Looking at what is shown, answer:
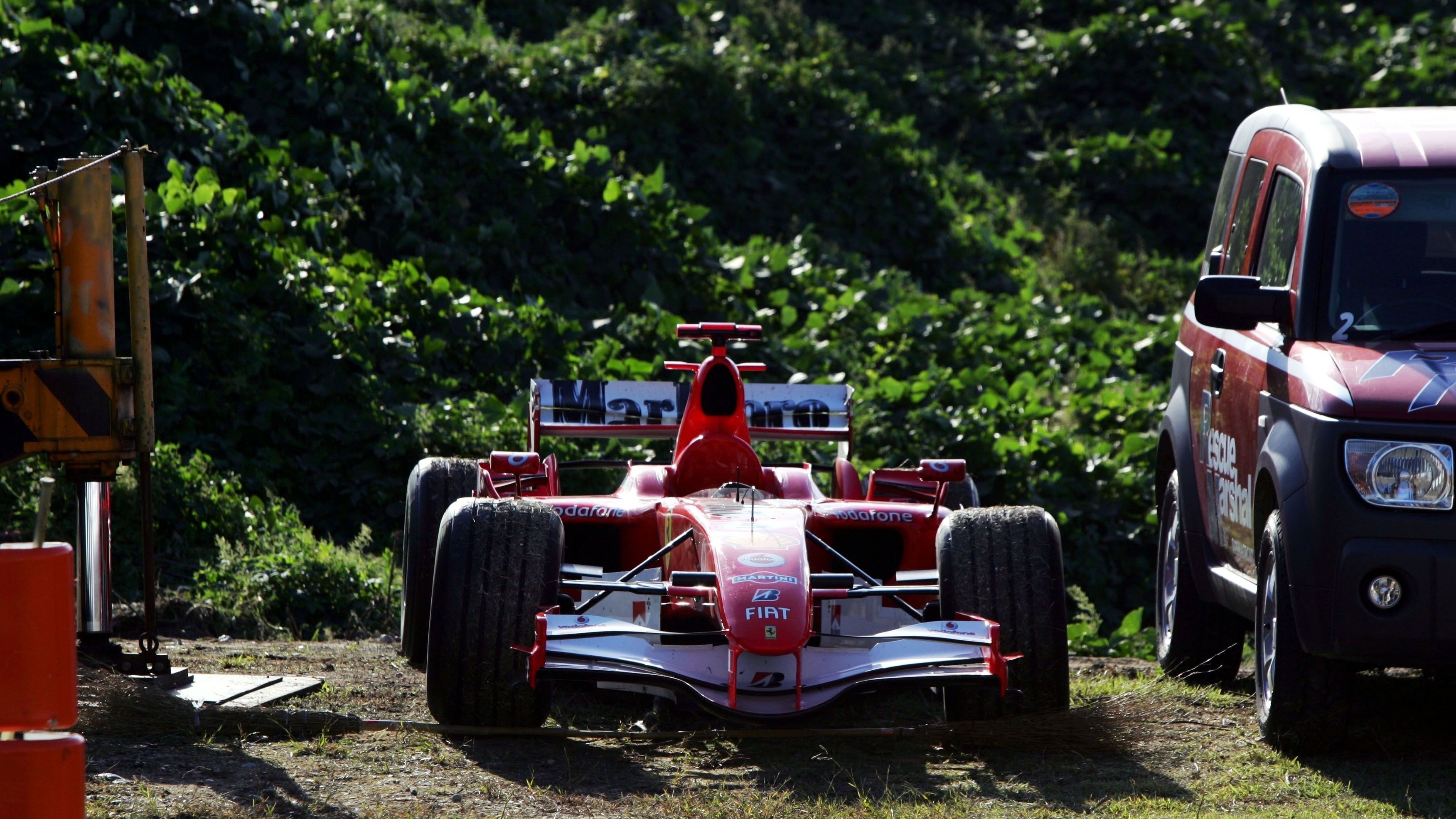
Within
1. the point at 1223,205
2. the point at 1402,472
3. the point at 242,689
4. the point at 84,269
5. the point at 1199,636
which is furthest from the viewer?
the point at 1223,205

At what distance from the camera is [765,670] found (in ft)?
18.9

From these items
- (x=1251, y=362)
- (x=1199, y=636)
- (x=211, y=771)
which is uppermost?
(x=1251, y=362)

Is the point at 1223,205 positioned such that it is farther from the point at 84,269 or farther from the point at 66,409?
the point at 66,409

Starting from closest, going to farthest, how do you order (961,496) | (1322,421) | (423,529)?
(1322,421) → (423,529) → (961,496)

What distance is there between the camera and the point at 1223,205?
315 inches

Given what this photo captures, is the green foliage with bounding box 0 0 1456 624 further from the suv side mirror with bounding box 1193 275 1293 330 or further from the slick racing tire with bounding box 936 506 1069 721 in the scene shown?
the suv side mirror with bounding box 1193 275 1293 330

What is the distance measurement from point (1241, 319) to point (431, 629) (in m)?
3.32

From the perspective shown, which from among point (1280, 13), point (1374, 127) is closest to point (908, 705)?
point (1374, 127)

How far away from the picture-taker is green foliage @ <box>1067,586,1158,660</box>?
932 cm

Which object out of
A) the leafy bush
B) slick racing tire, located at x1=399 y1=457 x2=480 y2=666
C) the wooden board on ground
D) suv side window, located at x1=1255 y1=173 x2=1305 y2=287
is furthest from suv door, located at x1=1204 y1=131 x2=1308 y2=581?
the leafy bush

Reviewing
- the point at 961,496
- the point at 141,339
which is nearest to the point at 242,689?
the point at 141,339

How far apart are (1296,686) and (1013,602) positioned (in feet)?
3.49

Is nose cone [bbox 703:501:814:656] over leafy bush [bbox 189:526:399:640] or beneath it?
over

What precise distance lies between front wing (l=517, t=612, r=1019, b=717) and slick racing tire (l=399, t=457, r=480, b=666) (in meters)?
1.71
